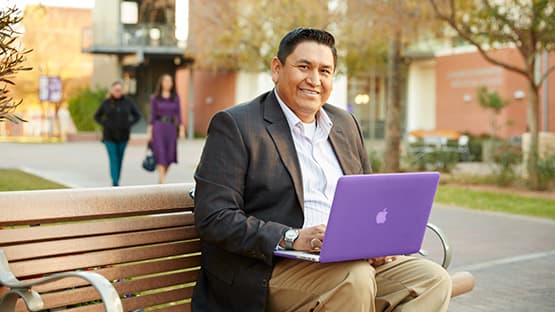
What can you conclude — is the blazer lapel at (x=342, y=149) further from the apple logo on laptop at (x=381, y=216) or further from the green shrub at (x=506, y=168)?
the green shrub at (x=506, y=168)

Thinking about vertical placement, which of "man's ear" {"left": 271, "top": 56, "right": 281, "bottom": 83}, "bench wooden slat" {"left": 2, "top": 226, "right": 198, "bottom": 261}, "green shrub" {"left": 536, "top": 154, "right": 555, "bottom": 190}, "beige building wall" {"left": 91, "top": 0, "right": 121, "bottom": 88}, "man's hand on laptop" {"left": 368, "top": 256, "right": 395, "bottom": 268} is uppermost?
"beige building wall" {"left": 91, "top": 0, "right": 121, "bottom": 88}

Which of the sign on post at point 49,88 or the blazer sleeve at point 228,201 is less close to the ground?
the sign on post at point 49,88

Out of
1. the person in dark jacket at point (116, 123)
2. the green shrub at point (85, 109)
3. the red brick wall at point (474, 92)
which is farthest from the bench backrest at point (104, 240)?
the green shrub at point (85, 109)

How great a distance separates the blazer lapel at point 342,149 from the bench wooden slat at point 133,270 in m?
0.81

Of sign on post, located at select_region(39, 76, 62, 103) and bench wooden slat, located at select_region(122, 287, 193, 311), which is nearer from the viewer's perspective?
bench wooden slat, located at select_region(122, 287, 193, 311)

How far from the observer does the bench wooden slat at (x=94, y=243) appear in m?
2.98

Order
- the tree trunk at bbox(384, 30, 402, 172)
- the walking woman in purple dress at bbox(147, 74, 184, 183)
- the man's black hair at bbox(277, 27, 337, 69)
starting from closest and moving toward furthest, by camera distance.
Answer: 1. the man's black hair at bbox(277, 27, 337, 69)
2. the walking woman in purple dress at bbox(147, 74, 184, 183)
3. the tree trunk at bbox(384, 30, 402, 172)

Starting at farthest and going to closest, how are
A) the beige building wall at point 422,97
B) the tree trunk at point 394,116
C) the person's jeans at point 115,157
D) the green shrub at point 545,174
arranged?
the beige building wall at point 422,97 → the tree trunk at point 394,116 → the green shrub at point 545,174 → the person's jeans at point 115,157

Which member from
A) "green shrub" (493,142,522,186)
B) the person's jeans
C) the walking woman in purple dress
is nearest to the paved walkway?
the person's jeans

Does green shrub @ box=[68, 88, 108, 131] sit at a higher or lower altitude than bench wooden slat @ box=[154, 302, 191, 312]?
higher

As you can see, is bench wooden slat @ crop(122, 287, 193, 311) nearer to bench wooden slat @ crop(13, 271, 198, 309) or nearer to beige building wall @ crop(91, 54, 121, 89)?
bench wooden slat @ crop(13, 271, 198, 309)

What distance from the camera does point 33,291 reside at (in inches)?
111

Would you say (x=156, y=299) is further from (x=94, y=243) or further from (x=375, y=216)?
(x=375, y=216)

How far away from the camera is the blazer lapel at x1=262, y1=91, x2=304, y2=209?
Answer: 332cm
